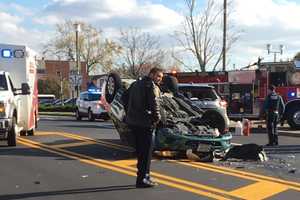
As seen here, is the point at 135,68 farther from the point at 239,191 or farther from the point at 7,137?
the point at 239,191

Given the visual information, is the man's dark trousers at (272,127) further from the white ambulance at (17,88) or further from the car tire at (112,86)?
the white ambulance at (17,88)

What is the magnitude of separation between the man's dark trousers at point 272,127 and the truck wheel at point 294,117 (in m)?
6.53

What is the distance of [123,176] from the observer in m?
10.4

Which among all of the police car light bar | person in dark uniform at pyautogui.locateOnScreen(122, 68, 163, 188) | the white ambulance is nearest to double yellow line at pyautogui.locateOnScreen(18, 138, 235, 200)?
person in dark uniform at pyautogui.locateOnScreen(122, 68, 163, 188)

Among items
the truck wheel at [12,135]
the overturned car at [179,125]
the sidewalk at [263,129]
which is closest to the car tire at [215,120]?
the overturned car at [179,125]

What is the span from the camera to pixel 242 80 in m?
25.5

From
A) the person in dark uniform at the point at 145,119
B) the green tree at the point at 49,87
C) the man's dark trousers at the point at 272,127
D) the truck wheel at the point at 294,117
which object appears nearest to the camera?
the person in dark uniform at the point at 145,119

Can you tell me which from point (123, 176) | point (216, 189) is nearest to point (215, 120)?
point (123, 176)

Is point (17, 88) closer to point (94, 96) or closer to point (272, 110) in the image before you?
point (272, 110)

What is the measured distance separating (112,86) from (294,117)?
10.6 metres

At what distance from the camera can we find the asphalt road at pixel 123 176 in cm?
887

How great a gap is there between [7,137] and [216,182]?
7.14 meters

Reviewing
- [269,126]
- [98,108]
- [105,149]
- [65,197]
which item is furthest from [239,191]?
[98,108]

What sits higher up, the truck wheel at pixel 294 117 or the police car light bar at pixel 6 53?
the police car light bar at pixel 6 53
